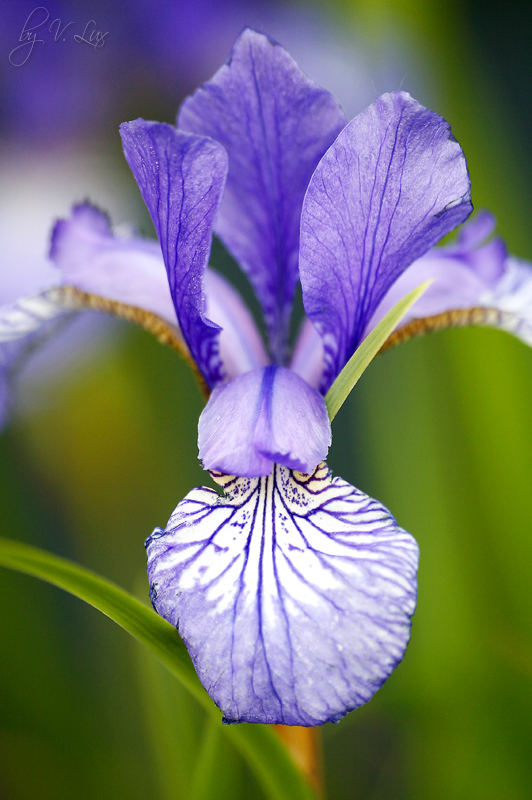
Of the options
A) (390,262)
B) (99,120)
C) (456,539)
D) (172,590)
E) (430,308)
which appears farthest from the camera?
(99,120)

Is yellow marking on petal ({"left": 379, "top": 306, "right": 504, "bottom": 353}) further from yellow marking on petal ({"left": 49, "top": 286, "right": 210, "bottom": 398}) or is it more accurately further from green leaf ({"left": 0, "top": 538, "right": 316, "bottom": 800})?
green leaf ({"left": 0, "top": 538, "right": 316, "bottom": 800})

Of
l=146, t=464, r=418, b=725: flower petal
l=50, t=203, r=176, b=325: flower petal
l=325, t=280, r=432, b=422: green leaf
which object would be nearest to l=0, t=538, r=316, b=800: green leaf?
l=146, t=464, r=418, b=725: flower petal

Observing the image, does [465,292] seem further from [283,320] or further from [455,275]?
[283,320]

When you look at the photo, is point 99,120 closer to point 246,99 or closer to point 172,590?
point 246,99

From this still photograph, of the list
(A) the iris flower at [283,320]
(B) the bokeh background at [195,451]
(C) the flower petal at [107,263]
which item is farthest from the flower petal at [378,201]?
(B) the bokeh background at [195,451]

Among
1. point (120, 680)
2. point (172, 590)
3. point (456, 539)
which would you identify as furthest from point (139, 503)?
point (172, 590)
